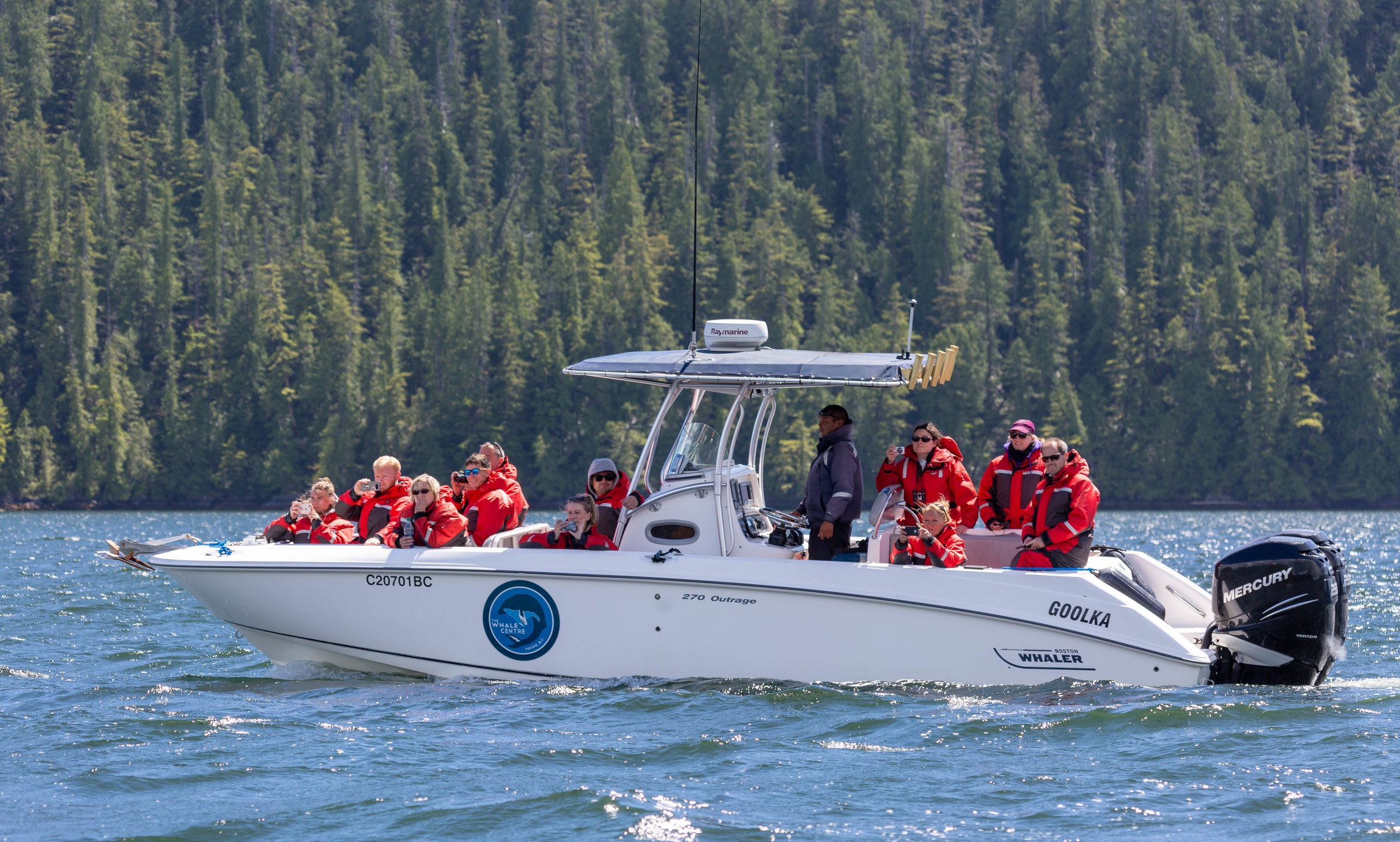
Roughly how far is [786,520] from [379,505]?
9.34 ft

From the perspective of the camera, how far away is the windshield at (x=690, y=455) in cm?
979

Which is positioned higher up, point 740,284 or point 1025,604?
point 740,284

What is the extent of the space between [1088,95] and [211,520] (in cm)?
5945

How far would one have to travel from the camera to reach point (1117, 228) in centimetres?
7856

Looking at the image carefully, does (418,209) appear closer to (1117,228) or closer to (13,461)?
(13,461)

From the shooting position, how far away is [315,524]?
34.9 ft

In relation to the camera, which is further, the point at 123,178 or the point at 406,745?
the point at 123,178

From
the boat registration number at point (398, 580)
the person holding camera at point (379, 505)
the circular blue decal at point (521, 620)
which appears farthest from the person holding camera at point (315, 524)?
the circular blue decal at point (521, 620)

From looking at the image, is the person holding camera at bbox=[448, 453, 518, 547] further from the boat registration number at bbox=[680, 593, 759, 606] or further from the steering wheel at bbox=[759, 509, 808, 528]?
the steering wheel at bbox=[759, 509, 808, 528]

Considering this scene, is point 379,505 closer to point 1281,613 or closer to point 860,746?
point 860,746

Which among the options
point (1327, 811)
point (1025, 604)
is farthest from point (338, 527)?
point (1327, 811)

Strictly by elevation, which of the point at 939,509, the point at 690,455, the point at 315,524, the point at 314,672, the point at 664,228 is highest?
the point at 664,228

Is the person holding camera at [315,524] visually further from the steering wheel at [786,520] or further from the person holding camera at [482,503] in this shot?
the steering wheel at [786,520]

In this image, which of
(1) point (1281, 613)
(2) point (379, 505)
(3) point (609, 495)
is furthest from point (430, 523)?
(1) point (1281, 613)
